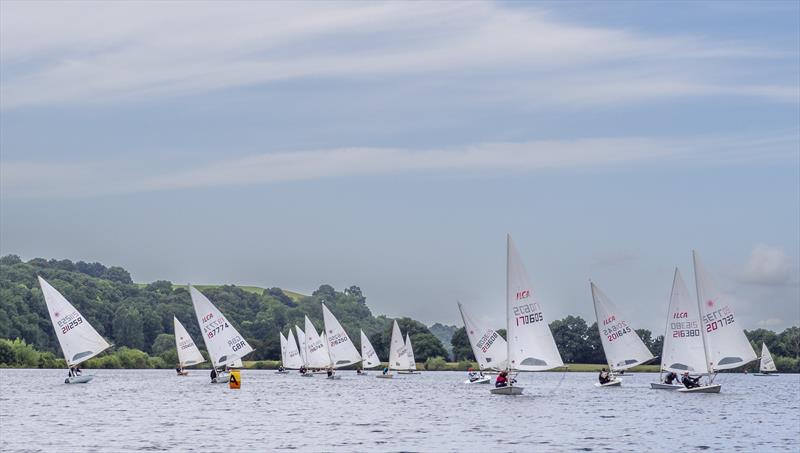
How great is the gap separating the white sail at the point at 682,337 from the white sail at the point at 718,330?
3.30 meters

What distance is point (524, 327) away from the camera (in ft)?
273

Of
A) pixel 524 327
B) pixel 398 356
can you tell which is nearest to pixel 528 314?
pixel 524 327

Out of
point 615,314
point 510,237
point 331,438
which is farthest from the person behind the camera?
point 615,314

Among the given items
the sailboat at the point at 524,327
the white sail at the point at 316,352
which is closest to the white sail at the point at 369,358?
the white sail at the point at 316,352

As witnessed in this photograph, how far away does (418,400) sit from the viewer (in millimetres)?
91188

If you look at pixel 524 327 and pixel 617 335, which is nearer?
pixel 524 327

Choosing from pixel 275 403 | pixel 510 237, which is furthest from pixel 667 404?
pixel 275 403

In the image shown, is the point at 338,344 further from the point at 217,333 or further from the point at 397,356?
the point at 217,333

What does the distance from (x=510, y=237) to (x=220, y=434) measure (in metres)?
29.9

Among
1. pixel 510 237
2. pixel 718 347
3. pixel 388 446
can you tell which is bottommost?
pixel 388 446

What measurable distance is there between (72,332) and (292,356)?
Answer: 68.6 metres

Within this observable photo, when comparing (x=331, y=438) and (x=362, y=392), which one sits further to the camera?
(x=362, y=392)

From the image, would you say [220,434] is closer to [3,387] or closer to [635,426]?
[635,426]

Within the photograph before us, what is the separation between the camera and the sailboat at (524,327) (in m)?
82.8
